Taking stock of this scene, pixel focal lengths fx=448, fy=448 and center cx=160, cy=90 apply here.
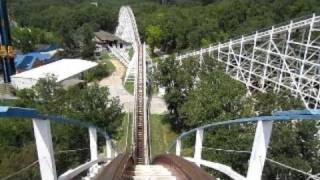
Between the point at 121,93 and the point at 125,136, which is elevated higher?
the point at 121,93

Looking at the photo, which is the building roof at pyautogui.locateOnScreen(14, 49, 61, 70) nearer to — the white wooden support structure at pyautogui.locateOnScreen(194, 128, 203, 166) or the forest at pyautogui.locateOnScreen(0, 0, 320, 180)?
the forest at pyautogui.locateOnScreen(0, 0, 320, 180)

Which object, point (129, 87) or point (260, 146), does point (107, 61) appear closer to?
point (129, 87)

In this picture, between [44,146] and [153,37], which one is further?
[153,37]

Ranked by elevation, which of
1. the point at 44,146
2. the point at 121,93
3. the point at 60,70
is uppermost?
the point at 60,70

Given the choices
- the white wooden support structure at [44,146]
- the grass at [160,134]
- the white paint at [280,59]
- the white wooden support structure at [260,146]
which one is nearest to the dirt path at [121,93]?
the grass at [160,134]

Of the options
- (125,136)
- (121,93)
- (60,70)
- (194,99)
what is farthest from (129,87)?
(194,99)

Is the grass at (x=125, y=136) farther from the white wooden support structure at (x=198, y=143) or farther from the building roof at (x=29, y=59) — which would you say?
the building roof at (x=29, y=59)

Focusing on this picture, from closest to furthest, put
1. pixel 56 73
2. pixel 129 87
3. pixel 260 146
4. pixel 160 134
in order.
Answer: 1. pixel 260 146
2. pixel 160 134
3. pixel 129 87
4. pixel 56 73
